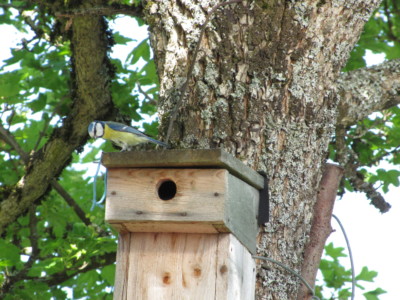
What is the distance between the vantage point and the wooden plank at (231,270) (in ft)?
7.66

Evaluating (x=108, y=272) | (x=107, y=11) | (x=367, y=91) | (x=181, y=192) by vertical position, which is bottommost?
(x=181, y=192)

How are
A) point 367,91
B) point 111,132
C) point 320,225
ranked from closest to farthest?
point 320,225
point 111,132
point 367,91

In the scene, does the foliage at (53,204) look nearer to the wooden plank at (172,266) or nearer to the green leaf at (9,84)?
the green leaf at (9,84)

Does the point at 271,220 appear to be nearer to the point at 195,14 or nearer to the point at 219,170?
the point at 219,170

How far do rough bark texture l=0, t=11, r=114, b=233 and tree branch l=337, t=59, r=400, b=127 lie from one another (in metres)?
1.83

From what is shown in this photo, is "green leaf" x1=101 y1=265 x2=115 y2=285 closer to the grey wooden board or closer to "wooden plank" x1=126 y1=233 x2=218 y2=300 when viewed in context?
"wooden plank" x1=126 y1=233 x2=218 y2=300

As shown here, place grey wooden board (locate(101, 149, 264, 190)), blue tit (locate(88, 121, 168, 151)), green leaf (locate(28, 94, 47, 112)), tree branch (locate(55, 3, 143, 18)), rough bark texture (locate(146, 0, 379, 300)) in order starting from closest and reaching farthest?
grey wooden board (locate(101, 149, 264, 190)), rough bark texture (locate(146, 0, 379, 300)), blue tit (locate(88, 121, 168, 151)), tree branch (locate(55, 3, 143, 18)), green leaf (locate(28, 94, 47, 112))

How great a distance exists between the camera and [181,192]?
7.80ft

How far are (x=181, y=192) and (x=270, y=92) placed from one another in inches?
25.5

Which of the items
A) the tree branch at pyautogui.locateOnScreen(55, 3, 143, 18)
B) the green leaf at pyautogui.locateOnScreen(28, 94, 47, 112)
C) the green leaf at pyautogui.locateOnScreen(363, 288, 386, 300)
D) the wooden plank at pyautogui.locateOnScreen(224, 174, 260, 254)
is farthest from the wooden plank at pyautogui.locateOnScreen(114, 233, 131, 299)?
the green leaf at pyautogui.locateOnScreen(363, 288, 386, 300)

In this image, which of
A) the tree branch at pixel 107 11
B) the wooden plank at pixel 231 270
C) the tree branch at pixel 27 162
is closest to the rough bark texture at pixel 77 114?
the tree branch at pixel 27 162

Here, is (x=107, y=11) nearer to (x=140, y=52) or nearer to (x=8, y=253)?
Answer: (x=140, y=52)

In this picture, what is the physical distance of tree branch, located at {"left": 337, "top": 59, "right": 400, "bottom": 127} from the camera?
3322mm

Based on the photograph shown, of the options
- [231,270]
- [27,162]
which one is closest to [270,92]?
[231,270]
